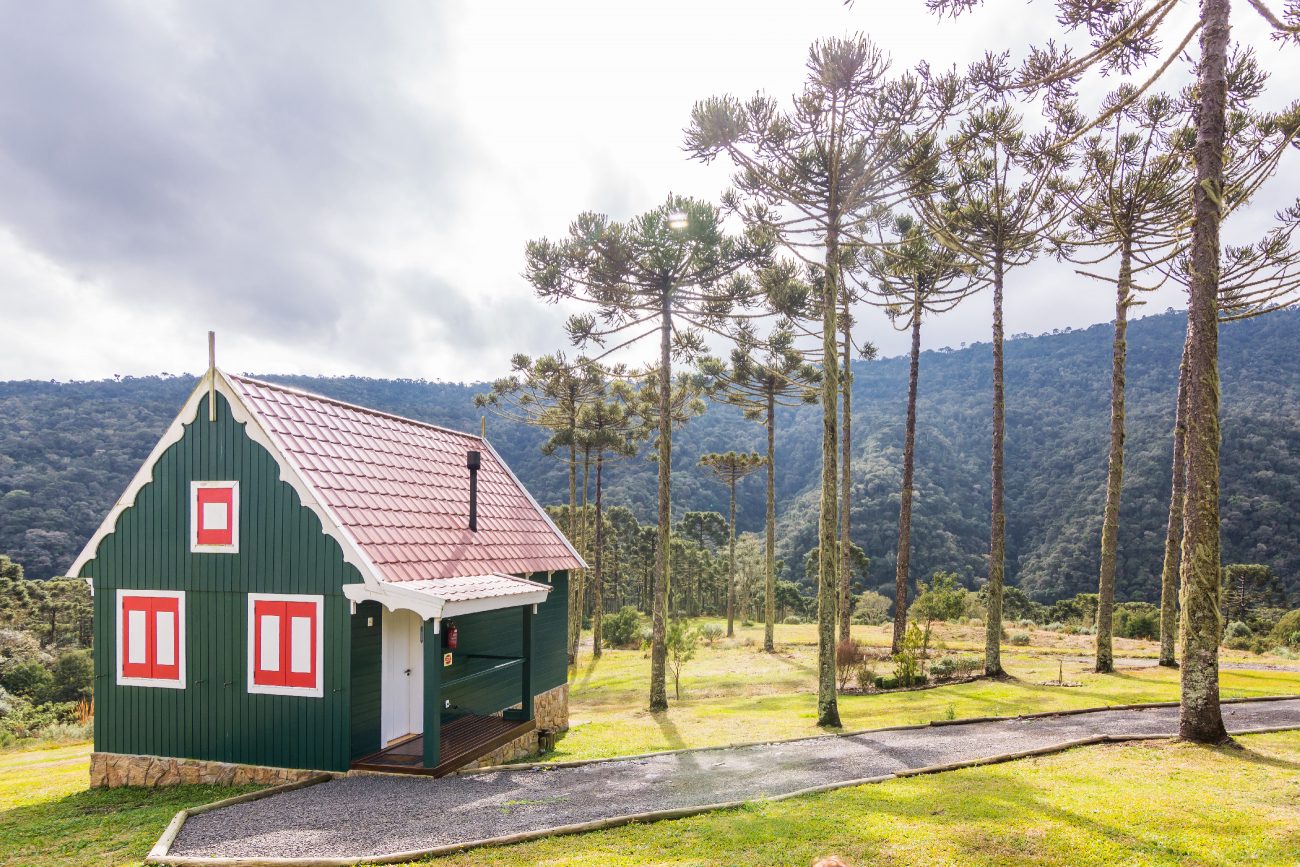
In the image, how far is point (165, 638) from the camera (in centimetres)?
1039

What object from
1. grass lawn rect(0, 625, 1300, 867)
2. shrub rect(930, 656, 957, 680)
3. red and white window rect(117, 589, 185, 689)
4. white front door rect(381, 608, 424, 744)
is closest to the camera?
grass lawn rect(0, 625, 1300, 867)

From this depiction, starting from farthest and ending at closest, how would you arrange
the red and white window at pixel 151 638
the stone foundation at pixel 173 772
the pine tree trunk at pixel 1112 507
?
the pine tree trunk at pixel 1112 507
the red and white window at pixel 151 638
the stone foundation at pixel 173 772

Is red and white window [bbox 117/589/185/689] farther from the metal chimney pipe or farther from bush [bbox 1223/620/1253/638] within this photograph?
bush [bbox 1223/620/1253/638]

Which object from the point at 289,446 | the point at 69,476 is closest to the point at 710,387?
the point at 289,446

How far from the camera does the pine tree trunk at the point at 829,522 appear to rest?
41.8ft

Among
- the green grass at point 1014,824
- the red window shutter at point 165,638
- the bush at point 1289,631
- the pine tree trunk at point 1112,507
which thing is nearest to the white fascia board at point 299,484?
the red window shutter at point 165,638

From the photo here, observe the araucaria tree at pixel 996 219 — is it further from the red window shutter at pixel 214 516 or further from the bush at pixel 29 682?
the bush at pixel 29 682

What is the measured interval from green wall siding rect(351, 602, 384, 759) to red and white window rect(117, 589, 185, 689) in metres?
2.83

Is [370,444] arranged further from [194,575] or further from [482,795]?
[482,795]

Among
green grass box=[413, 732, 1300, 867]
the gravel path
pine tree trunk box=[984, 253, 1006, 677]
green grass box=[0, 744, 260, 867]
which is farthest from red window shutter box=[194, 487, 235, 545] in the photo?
pine tree trunk box=[984, 253, 1006, 677]

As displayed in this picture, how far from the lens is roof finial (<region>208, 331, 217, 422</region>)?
1038 centimetres

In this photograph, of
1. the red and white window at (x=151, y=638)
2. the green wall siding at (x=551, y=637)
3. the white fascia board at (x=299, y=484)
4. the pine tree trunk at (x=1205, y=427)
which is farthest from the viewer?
the green wall siding at (x=551, y=637)

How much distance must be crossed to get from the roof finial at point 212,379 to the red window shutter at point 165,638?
293 cm

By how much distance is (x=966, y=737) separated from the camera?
11102 millimetres
